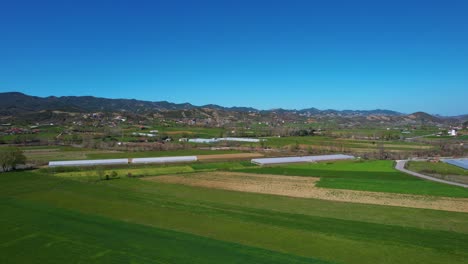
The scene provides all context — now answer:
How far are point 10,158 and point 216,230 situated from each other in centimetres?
5317

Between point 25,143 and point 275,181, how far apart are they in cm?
8273

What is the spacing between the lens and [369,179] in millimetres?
52719

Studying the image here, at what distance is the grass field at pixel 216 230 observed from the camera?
22781 millimetres

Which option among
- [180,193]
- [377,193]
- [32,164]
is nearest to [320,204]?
[377,193]

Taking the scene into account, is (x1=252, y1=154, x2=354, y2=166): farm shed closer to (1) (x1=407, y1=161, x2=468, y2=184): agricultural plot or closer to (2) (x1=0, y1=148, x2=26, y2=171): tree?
(1) (x1=407, y1=161, x2=468, y2=184): agricultural plot

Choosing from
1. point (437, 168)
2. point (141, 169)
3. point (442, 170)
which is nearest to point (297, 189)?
point (141, 169)

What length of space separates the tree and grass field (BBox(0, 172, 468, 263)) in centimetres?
2337

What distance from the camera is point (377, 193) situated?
4297cm

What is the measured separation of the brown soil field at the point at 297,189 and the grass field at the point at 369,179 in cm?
261

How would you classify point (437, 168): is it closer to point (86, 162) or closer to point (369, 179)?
point (369, 179)

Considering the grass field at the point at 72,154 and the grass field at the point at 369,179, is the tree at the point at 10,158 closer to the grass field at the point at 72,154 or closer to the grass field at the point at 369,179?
the grass field at the point at 72,154

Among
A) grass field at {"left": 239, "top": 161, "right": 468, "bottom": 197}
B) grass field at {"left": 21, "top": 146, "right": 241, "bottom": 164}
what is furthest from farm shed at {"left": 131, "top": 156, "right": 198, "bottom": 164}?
grass field at {"left": 239, "top": 161, "right": 468, "bottom": 197}

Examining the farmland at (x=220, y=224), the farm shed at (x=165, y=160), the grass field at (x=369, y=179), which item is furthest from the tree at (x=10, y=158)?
the grass field at (x=369, y=179)

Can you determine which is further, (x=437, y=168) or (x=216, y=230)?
(x=437, y=168)
